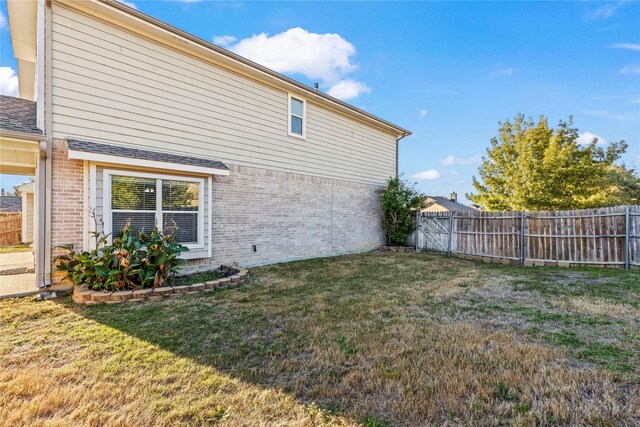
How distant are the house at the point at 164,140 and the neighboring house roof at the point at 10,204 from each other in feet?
41.4

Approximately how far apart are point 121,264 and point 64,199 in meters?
1.69

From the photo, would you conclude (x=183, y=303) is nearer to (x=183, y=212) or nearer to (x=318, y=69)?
(x=183, y=212)

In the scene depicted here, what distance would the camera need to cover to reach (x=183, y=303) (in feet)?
15.8

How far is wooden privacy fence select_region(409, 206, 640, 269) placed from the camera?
7.95 metres

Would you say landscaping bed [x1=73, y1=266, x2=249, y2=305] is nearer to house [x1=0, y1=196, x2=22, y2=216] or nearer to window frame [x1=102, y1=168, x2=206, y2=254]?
window frame [x1=102, y1=168, x2=206, y2=254]

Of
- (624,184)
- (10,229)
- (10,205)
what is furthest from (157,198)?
(624,184)

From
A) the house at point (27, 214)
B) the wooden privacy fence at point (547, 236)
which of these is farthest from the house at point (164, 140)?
the house at point (27, 214)

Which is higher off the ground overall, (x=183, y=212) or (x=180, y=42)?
(x=180, y=42)

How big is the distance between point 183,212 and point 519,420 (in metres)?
6.75

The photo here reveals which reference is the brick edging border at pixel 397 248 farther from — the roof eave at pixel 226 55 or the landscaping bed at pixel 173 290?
the landscaping bed at pixel 173 290

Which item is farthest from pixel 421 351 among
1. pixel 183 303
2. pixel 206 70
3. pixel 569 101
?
pixel 569 101

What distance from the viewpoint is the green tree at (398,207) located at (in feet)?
39.5

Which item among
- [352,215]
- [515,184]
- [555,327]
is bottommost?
[555,327]

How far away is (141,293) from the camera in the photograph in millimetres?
4949
